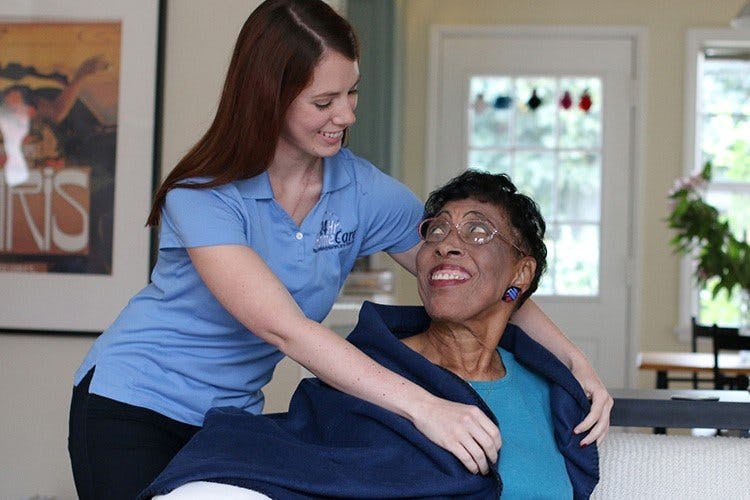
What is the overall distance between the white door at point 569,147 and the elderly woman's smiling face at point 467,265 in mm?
4396

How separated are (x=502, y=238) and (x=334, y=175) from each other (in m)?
0.31

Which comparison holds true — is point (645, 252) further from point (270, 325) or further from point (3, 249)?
point (270, 325)

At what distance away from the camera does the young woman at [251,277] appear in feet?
5.67

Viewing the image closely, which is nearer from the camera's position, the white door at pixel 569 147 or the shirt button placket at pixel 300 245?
the shirt button placket at pixel 300 245

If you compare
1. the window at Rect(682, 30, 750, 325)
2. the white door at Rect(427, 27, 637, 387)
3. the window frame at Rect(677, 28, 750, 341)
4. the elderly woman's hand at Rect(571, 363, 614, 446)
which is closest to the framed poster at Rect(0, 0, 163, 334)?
the elderly woman's hand at Rect(571, 363, 614, 446)

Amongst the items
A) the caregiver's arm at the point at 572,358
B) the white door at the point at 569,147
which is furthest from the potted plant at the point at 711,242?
the caregiver's arm at the point at 572,358

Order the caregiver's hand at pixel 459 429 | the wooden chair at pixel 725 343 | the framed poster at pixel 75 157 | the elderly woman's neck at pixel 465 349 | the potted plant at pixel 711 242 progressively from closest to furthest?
1. the caregiver's hand at pixel 459 429
2. the elderly woman's neck at pixel 465 349
3. the framed poster at pixel 75 157
4. the potted plant at pixel 711 242
5. the wooden chair at pixel 725 343

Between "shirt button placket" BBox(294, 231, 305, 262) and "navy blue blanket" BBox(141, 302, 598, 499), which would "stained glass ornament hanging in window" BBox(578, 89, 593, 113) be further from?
"shirt button placket" BBox(294, 231, 305, 262)

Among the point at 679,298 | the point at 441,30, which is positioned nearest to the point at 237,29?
the point at 441,30

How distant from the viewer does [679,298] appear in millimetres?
6535

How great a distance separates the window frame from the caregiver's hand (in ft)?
16.6

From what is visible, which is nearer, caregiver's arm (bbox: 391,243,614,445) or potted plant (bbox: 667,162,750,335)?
caregiver's arm (bbox: 391,243,614,445)

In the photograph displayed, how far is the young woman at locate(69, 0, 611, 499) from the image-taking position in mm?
1729

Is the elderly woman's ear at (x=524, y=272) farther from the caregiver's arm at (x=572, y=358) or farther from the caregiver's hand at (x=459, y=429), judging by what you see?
the caregiver's hand at (x=459, y=429)
